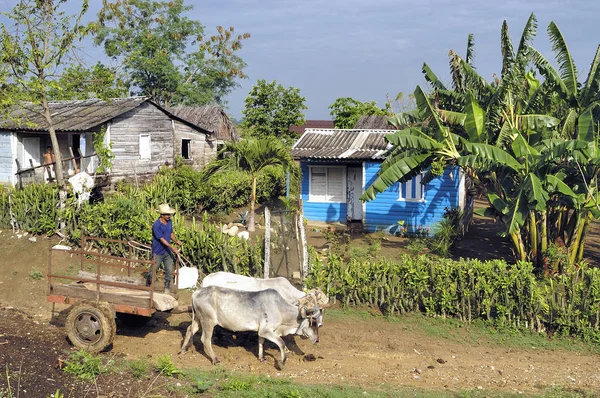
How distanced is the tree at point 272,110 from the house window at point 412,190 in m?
17.5

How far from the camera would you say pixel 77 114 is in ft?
79.7

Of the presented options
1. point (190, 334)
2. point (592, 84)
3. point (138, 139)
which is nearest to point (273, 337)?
point (190, 334)

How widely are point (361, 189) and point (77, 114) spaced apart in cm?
1141

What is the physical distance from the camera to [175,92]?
46.9 meters

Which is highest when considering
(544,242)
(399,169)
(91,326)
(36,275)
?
(399,169)

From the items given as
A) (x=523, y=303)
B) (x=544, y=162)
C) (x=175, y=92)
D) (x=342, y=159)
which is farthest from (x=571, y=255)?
(x=175, y=92)

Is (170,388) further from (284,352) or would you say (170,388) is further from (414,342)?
(414,342)

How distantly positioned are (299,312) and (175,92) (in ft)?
129

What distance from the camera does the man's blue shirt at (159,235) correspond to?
11.9 metres

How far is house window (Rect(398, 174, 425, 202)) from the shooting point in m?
22.1

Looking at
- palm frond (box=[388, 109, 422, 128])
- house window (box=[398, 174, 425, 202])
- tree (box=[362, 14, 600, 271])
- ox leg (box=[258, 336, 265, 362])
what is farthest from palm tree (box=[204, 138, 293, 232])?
ox leg (box=[258, 336, 265, 362])

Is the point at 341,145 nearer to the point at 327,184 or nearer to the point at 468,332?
the point at 327,184

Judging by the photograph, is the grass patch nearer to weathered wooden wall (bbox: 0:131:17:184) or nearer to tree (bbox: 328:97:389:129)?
weathered wooden wall (bbox: 0:131:17:184)

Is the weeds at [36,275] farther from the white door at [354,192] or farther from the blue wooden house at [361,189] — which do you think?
the white door at [354,192]
